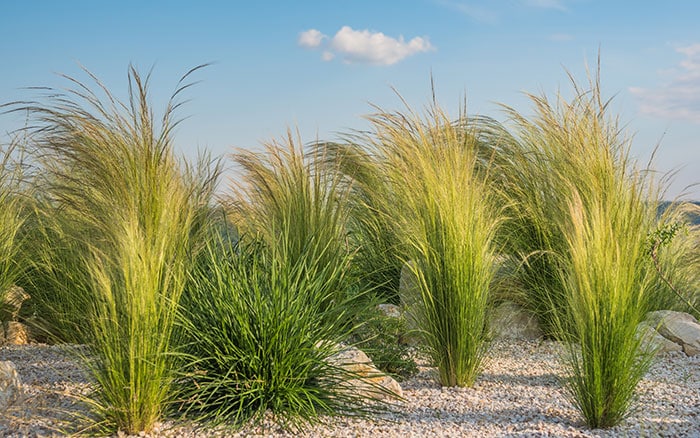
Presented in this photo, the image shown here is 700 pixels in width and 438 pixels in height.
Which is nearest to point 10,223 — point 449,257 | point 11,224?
point 11,224

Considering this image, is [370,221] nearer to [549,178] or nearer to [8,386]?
[549,178]

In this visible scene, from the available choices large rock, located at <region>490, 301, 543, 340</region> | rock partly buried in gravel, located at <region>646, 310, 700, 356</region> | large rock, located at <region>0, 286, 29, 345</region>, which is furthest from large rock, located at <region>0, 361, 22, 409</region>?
A: rock partly buried in gravel, located at <region>646, 310, 700, 356</region>

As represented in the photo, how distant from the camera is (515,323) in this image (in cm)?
498

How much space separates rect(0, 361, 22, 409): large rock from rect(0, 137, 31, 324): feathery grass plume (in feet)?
4.11

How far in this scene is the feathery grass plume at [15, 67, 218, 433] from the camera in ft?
9.16

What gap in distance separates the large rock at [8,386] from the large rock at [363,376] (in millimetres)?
1586

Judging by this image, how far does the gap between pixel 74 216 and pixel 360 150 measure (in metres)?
2.39

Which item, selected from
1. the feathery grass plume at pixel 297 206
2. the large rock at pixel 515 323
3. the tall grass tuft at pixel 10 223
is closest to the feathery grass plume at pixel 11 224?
the tall grass tuft at pixel 10 223

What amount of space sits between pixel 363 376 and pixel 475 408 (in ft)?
1.94

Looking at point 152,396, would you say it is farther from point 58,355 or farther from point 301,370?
point 58,355

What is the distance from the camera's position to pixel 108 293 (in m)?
2.71

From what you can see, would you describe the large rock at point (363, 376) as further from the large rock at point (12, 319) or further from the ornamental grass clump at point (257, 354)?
the large rock at point (12, 319)

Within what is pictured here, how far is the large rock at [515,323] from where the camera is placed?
4.91 meters

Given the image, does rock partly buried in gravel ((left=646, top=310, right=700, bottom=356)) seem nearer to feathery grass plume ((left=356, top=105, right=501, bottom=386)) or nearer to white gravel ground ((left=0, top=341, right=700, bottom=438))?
white gravel ground ((left=0, top=341, right=700, bottom=438))
